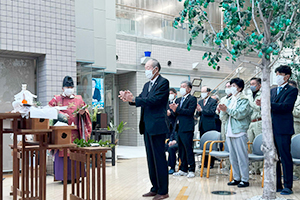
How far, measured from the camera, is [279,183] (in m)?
4.45

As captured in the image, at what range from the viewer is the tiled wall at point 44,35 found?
5789 millimetres

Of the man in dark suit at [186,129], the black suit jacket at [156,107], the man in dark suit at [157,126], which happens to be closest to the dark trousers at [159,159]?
the man in dark suit at [157,126]

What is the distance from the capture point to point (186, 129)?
19.2 ft

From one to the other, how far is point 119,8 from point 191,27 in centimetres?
865

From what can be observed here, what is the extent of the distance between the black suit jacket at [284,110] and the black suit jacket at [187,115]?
1761mm

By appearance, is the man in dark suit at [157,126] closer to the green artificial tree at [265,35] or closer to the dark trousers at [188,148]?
the green artificial tree at [265,35]

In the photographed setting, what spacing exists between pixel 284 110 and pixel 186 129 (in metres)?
1.96

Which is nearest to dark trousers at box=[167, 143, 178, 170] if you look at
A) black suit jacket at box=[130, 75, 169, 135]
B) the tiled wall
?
black suit jacket at box=[130, 75, 169, 135]

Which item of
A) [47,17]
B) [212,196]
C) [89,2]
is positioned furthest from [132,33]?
[212,196]

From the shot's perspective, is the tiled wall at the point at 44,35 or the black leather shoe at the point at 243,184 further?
the tiled wall at the point at 44,35

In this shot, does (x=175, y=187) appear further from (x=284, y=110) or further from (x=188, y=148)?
(x=284, y=110)

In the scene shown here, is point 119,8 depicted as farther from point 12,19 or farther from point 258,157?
point 258,157

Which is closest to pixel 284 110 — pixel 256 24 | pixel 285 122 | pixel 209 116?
pixel 285 122

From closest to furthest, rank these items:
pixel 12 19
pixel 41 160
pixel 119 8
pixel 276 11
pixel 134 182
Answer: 1. pixel 41 160
2. pixel 276 11
3. pixel 134 182
4. pixel 12 19
5. pixel 119 8
